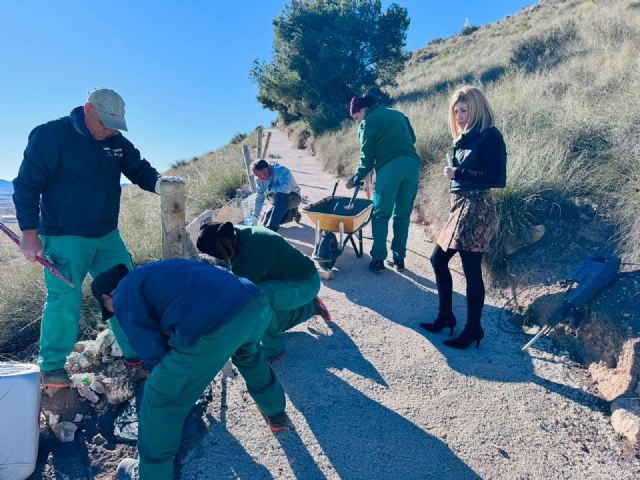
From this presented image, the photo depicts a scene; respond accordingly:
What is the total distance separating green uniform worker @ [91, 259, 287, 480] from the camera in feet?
6.82

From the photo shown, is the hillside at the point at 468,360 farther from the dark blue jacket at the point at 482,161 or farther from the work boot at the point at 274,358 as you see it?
the dark blue jacket at the point at 482,161

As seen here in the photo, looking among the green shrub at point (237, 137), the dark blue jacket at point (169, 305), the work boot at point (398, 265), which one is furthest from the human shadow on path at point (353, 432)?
the green shrub at point (237, 137)

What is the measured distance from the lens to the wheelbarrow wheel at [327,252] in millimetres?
5145

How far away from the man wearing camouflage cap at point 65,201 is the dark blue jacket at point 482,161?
8.01 ft

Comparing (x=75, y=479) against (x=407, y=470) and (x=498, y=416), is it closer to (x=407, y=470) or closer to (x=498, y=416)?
(x=407, y=470)

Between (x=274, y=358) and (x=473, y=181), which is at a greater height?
(x=473, y=181)

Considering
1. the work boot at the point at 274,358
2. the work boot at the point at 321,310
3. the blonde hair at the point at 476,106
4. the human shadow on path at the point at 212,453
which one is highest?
the blonde hair at the point at 476,106

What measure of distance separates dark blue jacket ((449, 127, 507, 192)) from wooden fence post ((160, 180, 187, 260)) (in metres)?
2.10

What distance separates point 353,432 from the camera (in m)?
2.77

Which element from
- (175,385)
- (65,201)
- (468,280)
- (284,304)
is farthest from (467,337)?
(65,201)

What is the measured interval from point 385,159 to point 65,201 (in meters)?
3.15

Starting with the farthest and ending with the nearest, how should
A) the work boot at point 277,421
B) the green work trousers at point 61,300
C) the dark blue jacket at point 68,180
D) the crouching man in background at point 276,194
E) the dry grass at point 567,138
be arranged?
the crouching man in background at point 276,194 → the dry grass at point 567,138 → the green work trousers at point 61,300 → the dark blue jacket at point 68,180 → the work boot at point 277,421

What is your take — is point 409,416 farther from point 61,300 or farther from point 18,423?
point 61,300

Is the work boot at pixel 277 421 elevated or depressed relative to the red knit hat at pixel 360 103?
depressed
